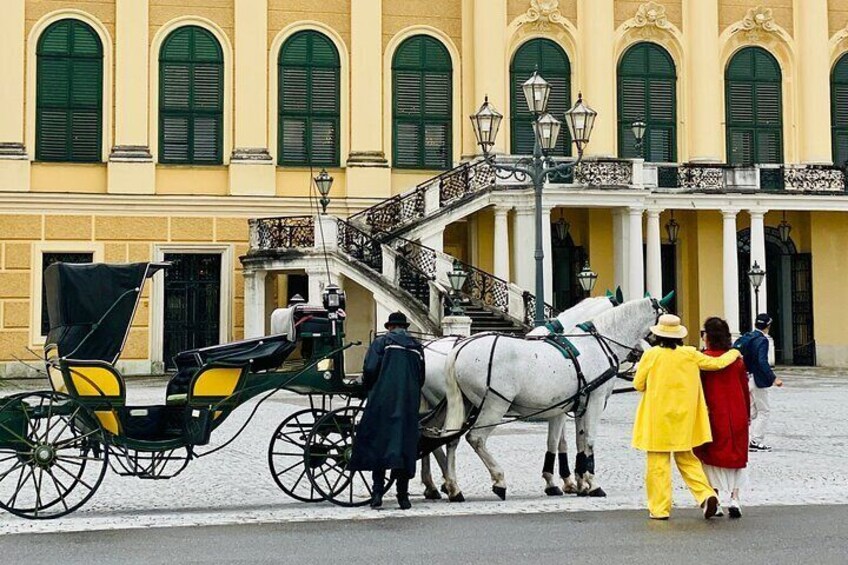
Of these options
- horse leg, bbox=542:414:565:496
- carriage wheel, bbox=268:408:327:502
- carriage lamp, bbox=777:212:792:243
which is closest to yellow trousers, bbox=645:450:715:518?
horse leg, bbox=542:414:565:496

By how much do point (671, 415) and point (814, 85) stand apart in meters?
25.6

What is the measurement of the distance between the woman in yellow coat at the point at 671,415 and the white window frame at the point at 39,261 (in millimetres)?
21652

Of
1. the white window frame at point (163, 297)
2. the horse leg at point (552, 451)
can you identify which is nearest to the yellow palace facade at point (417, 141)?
the white window frame at point (163, 297)

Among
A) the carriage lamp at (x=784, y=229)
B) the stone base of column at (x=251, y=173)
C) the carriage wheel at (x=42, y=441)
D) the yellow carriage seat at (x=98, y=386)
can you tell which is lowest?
the carriage wheel at (x=42, y=441)

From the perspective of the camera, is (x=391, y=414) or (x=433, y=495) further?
(x=433, y=495)

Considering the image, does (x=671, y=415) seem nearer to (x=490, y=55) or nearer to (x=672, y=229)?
(x=490, y=55)


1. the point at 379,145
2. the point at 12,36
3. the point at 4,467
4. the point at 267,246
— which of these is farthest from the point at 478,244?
the point at 4,467

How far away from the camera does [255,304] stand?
2962cm

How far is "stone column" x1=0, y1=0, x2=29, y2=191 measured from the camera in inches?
1184

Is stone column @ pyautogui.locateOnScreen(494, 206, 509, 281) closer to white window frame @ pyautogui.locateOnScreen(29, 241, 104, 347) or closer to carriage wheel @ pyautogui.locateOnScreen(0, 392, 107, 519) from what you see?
white window frame @ pyautogui.locateOnScreen(29, 241, 104, 347)

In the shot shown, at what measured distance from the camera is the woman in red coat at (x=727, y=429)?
10477mm

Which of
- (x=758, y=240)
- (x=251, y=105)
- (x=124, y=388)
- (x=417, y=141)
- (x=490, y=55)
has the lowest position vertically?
(x=124, y=388)

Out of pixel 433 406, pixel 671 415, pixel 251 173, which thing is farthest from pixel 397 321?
pixel 251 173

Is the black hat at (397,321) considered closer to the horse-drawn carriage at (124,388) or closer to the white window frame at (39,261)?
the horse-drawn carriage at (124,388)
